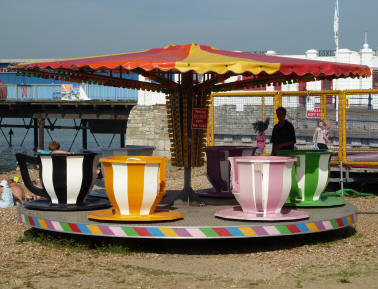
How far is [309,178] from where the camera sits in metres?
10.9

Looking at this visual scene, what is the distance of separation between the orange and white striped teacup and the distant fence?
107ft

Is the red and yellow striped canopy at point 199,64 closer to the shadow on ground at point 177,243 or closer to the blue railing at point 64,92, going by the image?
the shadow on ground at point 177,243

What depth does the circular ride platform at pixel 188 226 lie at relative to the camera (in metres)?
8.76

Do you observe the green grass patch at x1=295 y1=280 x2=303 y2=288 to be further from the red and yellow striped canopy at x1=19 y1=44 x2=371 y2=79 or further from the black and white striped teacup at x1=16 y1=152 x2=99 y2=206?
the black and white striped teacup at x1=16 y1=152 x2=99 y2=206

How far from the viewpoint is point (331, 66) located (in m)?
9.66

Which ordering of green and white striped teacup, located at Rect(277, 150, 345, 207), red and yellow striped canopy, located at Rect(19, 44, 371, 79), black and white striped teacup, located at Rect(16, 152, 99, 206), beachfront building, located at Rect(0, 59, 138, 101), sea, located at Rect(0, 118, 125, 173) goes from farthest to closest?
sea, located at Rect(0, 118, 125, 173) → beachfront building, located at Rect(0, 59, 138, 101) → green and white striped teacup, located at Rect(277, 150, 345, 207) → black and white striped teacup, located at Rect(16, 152, 99, 206) → red and yellow striped canopy, located at Rect(19, 44, 371, 79)

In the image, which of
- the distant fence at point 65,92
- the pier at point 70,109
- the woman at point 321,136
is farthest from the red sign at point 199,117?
the distant fence at point 65,92

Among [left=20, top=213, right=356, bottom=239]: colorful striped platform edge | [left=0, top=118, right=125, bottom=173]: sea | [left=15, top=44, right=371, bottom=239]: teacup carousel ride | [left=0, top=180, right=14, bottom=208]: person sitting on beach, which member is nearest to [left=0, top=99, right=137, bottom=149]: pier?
[left=0, top=118, right=125, bottom=173]: sea

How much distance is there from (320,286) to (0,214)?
22.6ft

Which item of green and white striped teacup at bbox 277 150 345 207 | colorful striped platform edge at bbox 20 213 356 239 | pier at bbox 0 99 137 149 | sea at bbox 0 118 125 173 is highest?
pier at bbox 0 99 137 149

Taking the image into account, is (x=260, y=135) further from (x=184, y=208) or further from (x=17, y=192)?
(x=184, y=208)

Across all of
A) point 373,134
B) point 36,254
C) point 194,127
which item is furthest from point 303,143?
point 36,254

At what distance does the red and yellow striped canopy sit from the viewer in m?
8.93

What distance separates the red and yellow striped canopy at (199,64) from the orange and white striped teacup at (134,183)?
123cm
